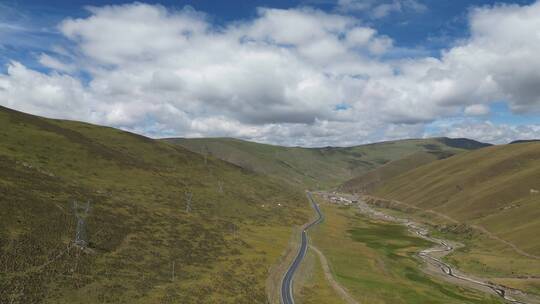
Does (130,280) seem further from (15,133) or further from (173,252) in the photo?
(15,133)

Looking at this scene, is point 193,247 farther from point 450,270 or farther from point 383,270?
point 450,270

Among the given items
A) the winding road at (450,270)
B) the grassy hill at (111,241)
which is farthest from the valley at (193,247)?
the winding road at (450,270)

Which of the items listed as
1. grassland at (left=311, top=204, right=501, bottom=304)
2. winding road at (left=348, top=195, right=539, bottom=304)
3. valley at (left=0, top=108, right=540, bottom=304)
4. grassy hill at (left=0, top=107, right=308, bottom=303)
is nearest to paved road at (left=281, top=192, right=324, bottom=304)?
valley at (left=0, top=108, right=540, bottom=304)

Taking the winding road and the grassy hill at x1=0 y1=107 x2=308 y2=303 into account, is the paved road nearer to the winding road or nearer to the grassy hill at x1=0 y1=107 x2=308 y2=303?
the grassy hill at x1=0 y1=107 x2=308 y2=303

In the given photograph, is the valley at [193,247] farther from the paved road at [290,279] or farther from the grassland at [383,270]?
the grassland at [383,270]

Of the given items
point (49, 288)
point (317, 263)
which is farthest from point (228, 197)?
point (49, 288)

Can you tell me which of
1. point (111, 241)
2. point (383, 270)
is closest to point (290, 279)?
point (383, 270)
